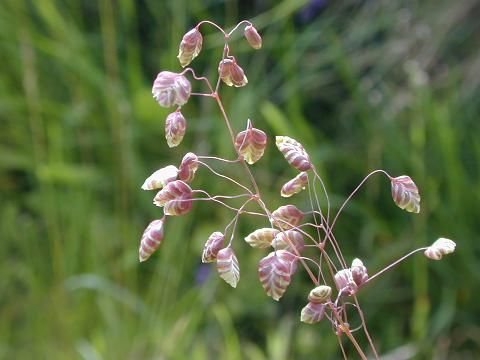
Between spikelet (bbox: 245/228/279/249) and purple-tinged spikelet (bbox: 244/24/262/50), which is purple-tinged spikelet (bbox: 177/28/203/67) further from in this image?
spikelet (bbox: 245/228/279/249)

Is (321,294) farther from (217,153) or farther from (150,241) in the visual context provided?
(217,153)

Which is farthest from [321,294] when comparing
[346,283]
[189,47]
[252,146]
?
[189,47]

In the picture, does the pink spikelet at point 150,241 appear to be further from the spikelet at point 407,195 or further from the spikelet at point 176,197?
the spikelet at point 407,195

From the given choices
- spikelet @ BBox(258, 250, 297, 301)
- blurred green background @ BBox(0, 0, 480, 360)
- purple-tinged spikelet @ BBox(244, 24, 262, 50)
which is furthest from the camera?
blurred green background @ BBox(0, 0, 480, 360)

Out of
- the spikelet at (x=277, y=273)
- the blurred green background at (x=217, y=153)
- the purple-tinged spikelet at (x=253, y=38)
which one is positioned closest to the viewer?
the spikelet at (x=277, y=273)

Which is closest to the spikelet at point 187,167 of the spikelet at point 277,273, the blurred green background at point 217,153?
the spikelet at point 277,273

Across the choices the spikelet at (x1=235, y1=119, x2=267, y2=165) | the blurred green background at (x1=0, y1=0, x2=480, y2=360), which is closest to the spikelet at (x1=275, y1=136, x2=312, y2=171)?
the spikelet at (x1=235, y1=119, x2=267, y2=165)

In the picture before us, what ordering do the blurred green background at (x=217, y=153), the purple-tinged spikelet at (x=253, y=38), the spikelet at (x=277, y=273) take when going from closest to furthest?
the spikelet at (x=277, y=273) < the purple-tinged spikelet at (x=253, y=38) < the blurred green background at (x=217, y=153)
